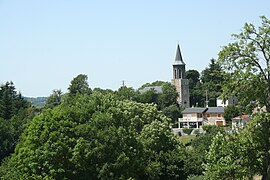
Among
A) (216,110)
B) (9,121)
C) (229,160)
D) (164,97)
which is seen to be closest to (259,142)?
(229,160)

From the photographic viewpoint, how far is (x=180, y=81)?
10531cm

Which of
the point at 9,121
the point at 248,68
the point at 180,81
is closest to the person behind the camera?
the point at 248,68

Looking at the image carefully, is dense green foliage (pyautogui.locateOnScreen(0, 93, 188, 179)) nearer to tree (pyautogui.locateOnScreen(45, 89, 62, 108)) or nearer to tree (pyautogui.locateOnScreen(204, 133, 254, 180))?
tree (pyautogui.locateOnScreen(204, 133, 254, 180))

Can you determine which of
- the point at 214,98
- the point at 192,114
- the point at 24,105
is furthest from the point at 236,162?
the point at 214,98

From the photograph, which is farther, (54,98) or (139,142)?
(54,98)

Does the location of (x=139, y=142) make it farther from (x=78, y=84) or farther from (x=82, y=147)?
(x=78, y=84)

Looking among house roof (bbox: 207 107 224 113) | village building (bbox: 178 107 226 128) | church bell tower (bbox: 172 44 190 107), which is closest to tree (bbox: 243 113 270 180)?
house roof (bbox: 207 107 224 113)

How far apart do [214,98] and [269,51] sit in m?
81.7

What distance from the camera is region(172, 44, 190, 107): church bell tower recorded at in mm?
104750

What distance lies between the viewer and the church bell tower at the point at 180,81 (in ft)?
344

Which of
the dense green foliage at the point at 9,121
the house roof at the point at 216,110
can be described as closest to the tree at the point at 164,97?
the house roof at the point at 216,110

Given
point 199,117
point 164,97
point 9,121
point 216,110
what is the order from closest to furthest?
1. point 9,121
2. point 216,110
3. point 199,117
4. point 164,97

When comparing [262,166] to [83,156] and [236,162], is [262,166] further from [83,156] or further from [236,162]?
[83,156]

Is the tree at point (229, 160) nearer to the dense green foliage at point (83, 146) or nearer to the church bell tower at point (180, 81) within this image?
the dense green foliage at point (83, 146)
